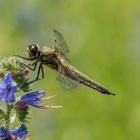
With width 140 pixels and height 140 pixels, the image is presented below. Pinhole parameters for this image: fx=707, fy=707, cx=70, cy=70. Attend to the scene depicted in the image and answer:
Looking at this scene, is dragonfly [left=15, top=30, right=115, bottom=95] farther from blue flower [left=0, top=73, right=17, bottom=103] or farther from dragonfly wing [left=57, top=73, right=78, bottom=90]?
blue flower [left=0, top=73, right=17, bottom=103]

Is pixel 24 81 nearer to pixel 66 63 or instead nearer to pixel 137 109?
pixel 66 63

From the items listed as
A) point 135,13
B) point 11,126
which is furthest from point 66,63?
point 135,13

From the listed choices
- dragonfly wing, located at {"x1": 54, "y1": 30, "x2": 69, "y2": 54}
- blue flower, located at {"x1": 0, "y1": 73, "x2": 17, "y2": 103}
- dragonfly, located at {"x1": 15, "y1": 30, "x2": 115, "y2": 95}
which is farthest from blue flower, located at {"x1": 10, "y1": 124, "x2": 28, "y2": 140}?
dragonfly wing, located at {"x1": 54, "y1": 30, "x2": 69, "y2": 54}

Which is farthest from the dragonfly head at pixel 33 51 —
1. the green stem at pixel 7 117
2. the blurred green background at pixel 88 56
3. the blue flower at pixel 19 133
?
the blurred green background at pixel 88 56

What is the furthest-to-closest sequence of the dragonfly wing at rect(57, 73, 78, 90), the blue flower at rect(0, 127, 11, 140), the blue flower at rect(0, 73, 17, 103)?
the dragonfly wing at rect(57, 73, 78, 90) → the blue flower at rect(0, 73, 17, 103) → the blue flower at rect(0, 127, 11, 140)

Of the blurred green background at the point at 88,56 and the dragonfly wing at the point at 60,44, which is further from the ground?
the dragonfly wing at the point at 60,44

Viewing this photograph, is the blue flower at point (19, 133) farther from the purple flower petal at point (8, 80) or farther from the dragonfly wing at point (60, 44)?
the dragonfly wing at point (60, 44)
